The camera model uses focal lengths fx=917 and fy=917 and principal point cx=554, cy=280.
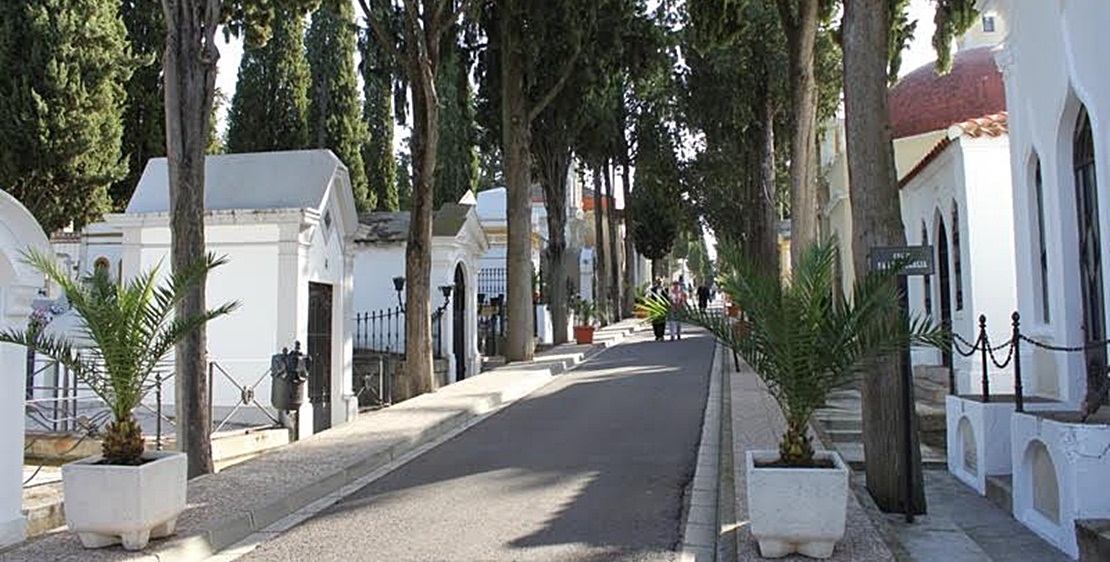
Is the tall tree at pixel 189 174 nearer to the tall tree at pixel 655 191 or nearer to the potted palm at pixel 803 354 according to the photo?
the potted palm at pixel 803 354

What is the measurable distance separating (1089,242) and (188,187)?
892 cm

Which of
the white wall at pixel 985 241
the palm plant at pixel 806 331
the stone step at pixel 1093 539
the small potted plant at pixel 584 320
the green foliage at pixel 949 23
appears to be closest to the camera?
the stone step at pixel 1093 539

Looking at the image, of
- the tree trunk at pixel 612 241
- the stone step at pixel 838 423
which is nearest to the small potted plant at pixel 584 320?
the tree trunk at pixel 612 241

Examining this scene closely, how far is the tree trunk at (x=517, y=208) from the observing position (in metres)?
21.7

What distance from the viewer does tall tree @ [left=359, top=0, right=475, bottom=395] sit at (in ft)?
54.0

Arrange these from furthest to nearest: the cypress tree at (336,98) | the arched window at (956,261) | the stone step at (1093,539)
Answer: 1. the cypress tree at (336,98)
2. the arched window at (956,261)
3. the stone step at (1093,539)

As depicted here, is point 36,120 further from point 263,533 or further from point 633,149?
point 633,149

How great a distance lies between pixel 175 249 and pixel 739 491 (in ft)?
19.3

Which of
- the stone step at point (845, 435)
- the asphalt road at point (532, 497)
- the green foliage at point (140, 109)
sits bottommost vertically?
the stone step at point (845, 435)

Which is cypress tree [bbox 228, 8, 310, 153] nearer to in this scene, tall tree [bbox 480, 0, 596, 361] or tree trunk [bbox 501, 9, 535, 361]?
tall tree [bbox 480, 0, 596, 361]

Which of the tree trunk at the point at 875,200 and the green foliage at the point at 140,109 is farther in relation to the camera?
the green foliage at the point at 140,109

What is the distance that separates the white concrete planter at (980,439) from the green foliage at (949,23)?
6000mm

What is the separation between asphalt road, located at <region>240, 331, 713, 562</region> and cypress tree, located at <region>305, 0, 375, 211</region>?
2783cm

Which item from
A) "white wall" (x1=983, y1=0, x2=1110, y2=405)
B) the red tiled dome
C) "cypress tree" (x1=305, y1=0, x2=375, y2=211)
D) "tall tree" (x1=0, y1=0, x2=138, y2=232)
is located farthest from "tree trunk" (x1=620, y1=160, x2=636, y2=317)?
"white wall" (x1=983, y1=0, x2=1110, y2=405)
